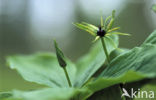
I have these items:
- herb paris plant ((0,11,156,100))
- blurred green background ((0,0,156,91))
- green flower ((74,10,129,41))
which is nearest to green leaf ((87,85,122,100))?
herb paris plant ((0,11,156,100))

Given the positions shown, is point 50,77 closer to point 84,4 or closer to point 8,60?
point 8,60

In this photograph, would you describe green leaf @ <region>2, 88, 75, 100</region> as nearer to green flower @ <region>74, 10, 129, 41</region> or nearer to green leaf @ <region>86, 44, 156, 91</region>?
green leaf @ <region>86, 44, 156, 91</region>

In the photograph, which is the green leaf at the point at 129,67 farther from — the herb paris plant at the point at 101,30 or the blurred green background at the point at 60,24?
the blurred green background at the point at 60,24

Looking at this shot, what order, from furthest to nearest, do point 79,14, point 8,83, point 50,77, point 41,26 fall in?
point 79,14 → point 41,26 → point 8,83 → point 50,77

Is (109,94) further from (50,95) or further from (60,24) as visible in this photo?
(60,24)

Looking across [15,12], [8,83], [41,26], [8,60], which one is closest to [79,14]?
[41,26]

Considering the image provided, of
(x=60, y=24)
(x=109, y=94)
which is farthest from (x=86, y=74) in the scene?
(x=60, y=24)
